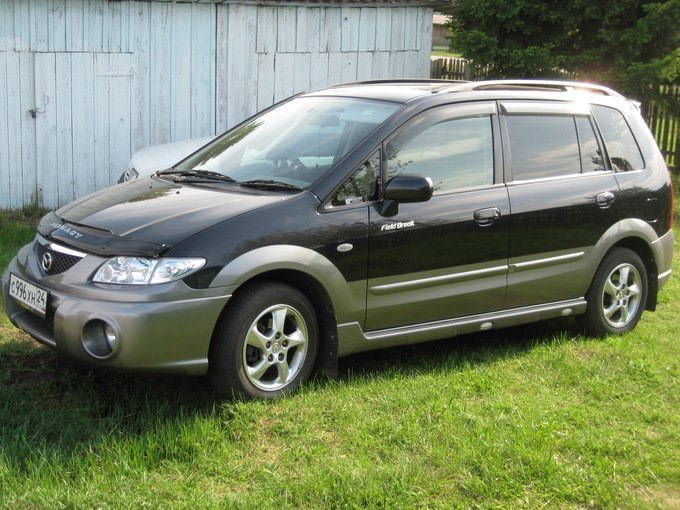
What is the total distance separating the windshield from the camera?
550cm

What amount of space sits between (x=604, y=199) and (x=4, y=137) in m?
7.33

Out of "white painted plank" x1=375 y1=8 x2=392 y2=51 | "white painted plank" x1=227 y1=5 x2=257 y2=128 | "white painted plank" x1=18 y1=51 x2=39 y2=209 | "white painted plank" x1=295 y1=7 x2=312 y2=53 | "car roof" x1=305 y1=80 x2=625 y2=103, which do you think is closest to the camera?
"car roof" x1=305 y1=80 x2=625 y2=103

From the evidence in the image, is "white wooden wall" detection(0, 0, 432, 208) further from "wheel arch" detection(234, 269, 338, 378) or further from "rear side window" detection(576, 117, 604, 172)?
"wheel arch" detection(234, 269, 338, 378)

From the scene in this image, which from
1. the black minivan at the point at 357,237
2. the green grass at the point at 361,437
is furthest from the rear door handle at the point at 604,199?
the green grass at the point at 361,437

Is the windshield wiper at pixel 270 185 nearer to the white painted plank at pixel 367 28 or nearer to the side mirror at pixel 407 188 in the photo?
the side mirror at pixel 407 188

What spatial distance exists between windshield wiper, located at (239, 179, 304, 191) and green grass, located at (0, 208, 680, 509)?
1.13 meters

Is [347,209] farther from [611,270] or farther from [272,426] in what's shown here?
[611,270]

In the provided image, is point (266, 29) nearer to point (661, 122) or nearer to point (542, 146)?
point (542, 146)

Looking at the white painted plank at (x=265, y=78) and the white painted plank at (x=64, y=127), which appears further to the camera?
the white painted plank at (x=265, y=78)

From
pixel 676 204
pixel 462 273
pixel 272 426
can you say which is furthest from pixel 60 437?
pixel 676 204

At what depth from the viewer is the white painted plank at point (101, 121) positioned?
36.8 feet

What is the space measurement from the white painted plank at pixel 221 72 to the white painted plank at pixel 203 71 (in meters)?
0.06

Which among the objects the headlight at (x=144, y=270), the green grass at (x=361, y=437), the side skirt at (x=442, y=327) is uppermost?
the headlight at (x=144, y=270)

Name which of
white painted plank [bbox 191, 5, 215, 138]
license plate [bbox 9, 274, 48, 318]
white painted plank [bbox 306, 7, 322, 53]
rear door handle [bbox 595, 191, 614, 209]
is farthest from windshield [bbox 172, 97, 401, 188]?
white painted plank [bbox 306, 7, 322, 53]
